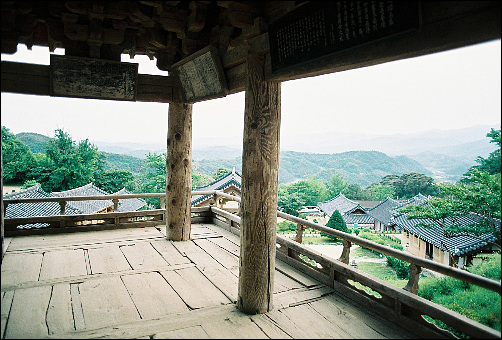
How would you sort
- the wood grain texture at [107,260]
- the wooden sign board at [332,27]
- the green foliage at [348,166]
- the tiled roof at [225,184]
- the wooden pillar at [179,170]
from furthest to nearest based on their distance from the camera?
the green foliage at [348,166] → the tiled roof at [225,184] → the wooden pillar at [179,170] → the wood grain texture at [107,260] → the wooden sign board at [332,27]

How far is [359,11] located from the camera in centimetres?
194

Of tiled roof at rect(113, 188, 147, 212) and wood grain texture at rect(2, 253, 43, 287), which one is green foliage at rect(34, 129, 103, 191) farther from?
wood grain texture at rect(2, 253, 43, 287)

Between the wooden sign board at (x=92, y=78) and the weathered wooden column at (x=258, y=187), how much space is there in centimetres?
214

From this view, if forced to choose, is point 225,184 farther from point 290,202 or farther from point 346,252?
point 346,252

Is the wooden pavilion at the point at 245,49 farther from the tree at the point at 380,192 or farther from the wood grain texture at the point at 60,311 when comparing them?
the tree at the point at 380,192

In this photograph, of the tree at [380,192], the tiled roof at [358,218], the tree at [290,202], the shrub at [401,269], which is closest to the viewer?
the shrub at [401,269]

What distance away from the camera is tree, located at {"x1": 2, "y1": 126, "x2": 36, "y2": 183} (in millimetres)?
20984

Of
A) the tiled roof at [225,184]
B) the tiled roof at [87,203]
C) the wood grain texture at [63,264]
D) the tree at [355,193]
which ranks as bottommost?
the tree at [355,193]

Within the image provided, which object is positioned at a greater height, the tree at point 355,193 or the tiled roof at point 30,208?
the tiled roof at point 30,208

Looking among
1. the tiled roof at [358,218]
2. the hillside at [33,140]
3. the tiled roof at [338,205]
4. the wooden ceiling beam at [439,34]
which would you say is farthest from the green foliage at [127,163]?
the wooden ceiling beam at [439,34]

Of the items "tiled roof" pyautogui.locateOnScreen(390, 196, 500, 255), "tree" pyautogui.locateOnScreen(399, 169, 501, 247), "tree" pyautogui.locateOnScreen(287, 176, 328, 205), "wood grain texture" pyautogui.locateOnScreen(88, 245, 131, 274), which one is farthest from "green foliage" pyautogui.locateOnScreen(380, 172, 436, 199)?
"wood grain texture" pyautogui.locateOnScreen(88, 245, 131, 274)

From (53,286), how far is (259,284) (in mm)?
2266

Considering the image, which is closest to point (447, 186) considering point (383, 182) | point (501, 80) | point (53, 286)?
point (501, 80)

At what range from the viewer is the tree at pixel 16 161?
2098 cm
